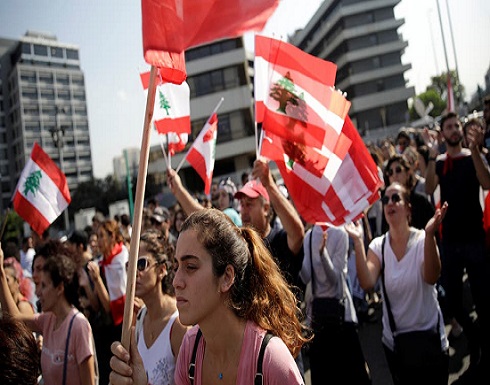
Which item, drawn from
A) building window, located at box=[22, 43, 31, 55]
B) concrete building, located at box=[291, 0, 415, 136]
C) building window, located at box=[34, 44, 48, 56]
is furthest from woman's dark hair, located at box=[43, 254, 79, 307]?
building window, located at box=[34, 44, 48, 56]

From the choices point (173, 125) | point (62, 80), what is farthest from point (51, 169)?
point (62, 80)

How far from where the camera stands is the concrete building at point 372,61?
5444cm

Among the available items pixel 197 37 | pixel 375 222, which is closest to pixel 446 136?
pixel 375 222

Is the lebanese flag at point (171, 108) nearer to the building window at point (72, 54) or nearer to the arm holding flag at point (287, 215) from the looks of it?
the arm holding flag at point (287, 215)

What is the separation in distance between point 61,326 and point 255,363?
1.77 m

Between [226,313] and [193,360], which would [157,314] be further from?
[226,313]

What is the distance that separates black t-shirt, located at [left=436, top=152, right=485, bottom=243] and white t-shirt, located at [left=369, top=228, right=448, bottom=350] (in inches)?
55.5

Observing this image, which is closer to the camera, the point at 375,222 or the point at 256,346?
the point at 256,346

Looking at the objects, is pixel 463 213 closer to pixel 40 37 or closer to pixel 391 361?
pixel 391 361

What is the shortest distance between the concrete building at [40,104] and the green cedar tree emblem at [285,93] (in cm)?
8513

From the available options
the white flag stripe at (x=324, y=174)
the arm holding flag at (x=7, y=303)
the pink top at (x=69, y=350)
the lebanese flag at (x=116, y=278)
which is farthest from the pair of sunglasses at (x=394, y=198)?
the lebanese flag at (x=116, y=278)

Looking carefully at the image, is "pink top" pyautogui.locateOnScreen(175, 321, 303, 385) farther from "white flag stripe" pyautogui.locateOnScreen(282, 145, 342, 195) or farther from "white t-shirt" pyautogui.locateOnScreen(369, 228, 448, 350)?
"white flag stripe" pyautogui.locateOnScreen(282, 145, 342, 195)

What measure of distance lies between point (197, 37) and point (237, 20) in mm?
199

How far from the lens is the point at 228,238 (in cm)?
205
